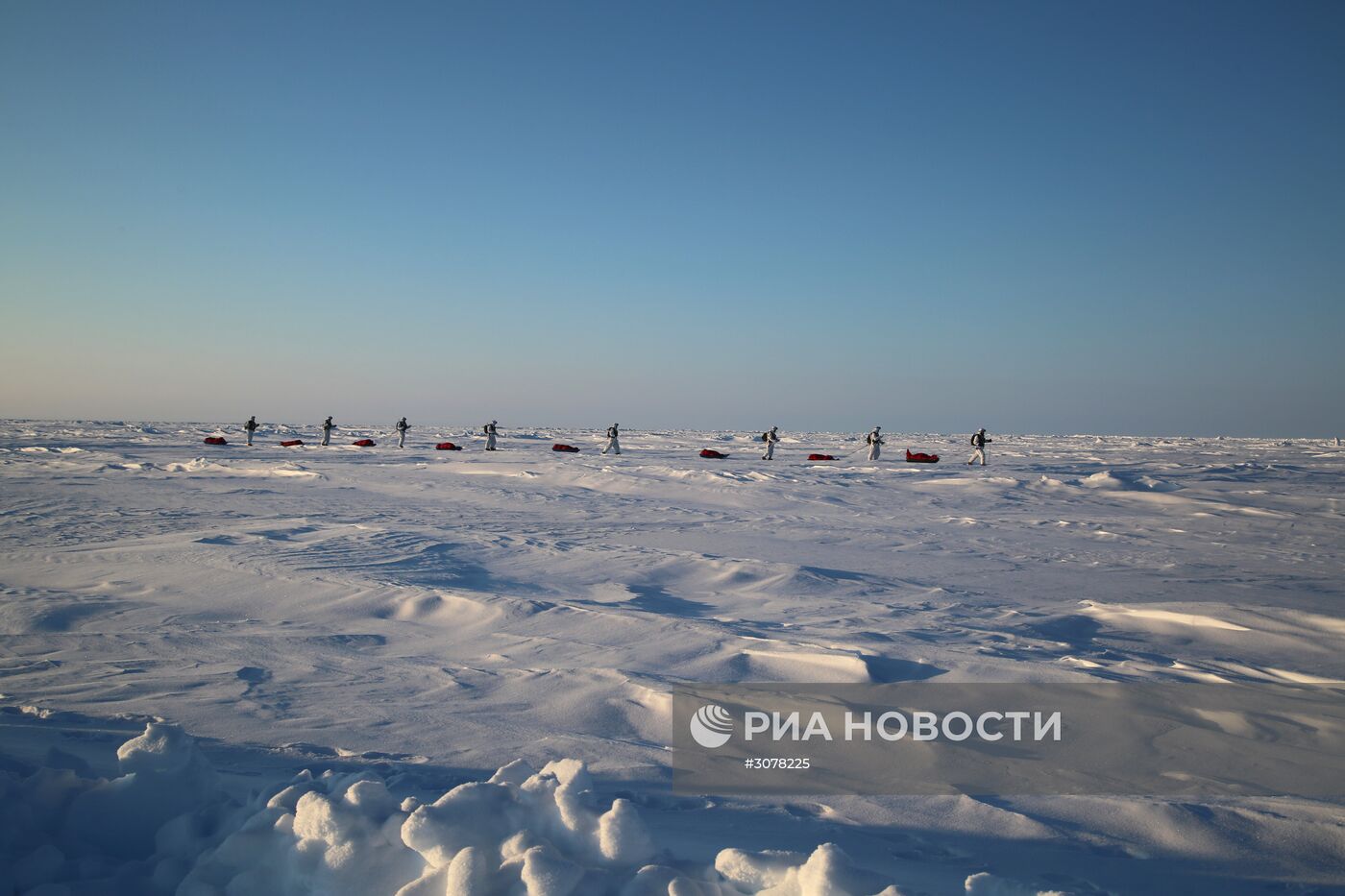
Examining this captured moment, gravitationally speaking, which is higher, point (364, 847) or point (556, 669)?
point (364, 847)

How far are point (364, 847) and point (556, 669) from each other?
2.89m

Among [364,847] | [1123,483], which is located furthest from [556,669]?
[1123,483]

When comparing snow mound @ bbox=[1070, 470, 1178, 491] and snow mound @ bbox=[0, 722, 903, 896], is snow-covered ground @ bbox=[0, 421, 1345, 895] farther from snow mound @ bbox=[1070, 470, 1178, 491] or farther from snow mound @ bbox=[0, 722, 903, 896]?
snow mound @ bbox=[1070, 470, 1178, 491]

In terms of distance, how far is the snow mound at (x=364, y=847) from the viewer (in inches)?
93.4

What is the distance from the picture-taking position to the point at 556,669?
542 cm

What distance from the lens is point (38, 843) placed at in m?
2.63

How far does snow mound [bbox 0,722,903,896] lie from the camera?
93.4 inches

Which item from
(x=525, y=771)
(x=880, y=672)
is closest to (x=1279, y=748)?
(x=880, y=672)

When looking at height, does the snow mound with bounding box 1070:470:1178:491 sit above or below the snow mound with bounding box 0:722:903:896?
above

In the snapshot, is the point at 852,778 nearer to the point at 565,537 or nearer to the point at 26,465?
the point at 565,537

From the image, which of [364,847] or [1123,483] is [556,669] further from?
[1123,483]

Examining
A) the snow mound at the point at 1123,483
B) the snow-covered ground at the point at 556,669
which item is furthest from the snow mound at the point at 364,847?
the snow mound at the point at 1123,483

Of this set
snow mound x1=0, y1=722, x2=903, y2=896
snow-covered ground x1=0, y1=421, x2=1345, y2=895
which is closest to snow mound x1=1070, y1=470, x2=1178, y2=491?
snow-covered ground x1=0, y1=421, x2=1345, y2=895

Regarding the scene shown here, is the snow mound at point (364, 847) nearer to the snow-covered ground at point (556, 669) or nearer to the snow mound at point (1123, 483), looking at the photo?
the snow-covered ground at point (556, 669)
